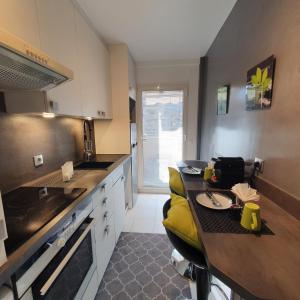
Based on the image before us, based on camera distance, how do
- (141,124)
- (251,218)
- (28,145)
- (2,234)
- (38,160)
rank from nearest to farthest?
1. (2,234)
2. (251,218)
3. (28,145)
4. (38,160)
5. (141,124)

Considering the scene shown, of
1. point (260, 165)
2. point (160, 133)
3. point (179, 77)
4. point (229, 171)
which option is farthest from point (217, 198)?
point (179, 77)

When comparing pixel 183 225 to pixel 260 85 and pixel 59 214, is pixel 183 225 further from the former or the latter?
pixel 260 85

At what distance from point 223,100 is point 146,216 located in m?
1.93

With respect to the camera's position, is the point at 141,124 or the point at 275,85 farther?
the point at 141,124

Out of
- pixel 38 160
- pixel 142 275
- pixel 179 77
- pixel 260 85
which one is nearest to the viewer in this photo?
pixel 260 85

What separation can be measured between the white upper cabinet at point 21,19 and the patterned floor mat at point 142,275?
1925mm

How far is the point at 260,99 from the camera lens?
130 cm

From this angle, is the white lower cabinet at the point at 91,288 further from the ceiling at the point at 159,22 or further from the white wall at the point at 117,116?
the ceiling at the point at 159,22

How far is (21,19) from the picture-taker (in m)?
0.98

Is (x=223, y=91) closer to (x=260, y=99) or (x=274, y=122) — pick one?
(x=260, y=99)

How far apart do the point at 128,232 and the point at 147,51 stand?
104 inches

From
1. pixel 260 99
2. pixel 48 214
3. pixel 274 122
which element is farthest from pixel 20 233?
pixel 260 99

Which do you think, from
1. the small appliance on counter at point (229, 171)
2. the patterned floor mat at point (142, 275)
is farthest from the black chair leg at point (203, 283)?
the small appliance on counter at point (229, 171)

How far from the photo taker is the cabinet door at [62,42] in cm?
117
